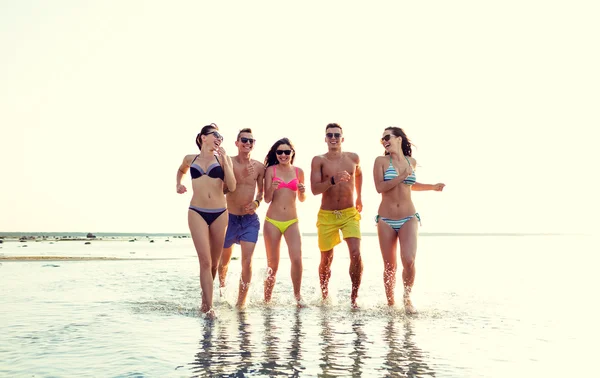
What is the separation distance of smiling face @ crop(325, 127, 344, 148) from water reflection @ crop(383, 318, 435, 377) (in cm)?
331

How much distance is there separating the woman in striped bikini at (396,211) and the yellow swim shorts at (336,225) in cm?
60

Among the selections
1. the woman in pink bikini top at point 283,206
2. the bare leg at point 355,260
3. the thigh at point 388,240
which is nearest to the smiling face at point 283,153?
the woman in pink bikini top at point 283,206

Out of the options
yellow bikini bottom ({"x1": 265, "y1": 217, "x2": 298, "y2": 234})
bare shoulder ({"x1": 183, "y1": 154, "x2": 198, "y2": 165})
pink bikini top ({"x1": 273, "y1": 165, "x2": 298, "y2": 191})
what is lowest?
yellow bikini bottom ({"x1": 265, "y1": 217, "x2": 298, "y2": 234})

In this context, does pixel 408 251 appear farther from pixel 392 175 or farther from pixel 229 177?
pixel 229 177

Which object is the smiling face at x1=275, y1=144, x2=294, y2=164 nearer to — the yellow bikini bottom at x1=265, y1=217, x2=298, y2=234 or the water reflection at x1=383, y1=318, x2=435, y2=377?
the yellow bikini bottom at x1=265, y1=217, x2=298, y2=234

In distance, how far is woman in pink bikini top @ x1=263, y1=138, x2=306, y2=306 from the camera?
10156 mm

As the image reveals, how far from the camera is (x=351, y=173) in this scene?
33.7ft

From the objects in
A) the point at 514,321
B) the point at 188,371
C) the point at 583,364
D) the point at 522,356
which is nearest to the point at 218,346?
the point at 188,371

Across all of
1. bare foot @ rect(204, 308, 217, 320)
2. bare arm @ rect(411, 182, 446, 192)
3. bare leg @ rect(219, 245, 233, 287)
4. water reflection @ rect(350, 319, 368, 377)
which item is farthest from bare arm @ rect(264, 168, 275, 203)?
water reflection @ rect(350, 319, 368, 377)

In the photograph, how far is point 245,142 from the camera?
10172 millimetres

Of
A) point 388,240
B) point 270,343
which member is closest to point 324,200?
point 388,240

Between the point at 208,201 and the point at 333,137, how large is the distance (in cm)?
251

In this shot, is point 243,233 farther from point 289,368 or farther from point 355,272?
point 289,368

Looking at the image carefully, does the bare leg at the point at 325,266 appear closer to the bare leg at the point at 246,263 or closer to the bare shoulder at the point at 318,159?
the bare leg at the point at 246,263
